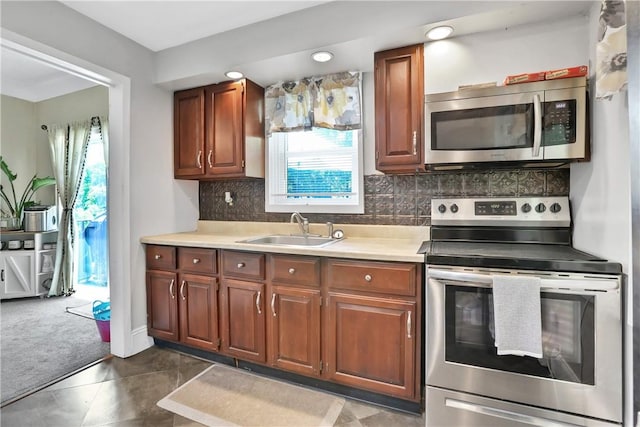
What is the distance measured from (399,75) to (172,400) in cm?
249

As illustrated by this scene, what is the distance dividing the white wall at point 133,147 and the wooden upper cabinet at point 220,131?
5.7 inches

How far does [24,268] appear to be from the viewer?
3820 millimetres

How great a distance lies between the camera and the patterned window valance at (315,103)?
234cm

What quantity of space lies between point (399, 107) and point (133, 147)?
6.80 ft

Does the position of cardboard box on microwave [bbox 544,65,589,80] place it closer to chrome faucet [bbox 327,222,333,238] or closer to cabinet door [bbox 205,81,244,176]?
chrome faucet [bbox 327,222,333,238]

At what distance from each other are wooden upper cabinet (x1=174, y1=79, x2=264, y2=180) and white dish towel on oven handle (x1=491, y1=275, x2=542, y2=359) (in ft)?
6.58

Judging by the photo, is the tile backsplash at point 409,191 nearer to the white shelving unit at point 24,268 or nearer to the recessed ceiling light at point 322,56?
the recessed ceiling light at point 322,56

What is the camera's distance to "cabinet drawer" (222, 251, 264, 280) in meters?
2.04

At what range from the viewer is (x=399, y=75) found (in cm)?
196

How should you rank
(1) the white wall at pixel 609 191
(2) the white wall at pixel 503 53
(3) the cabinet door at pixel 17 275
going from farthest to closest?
1. (3) the cabinet door at pixel 17 275
2. (2) the white wall at pixel 503 53
3. (1) the white wall at pixel 609 191

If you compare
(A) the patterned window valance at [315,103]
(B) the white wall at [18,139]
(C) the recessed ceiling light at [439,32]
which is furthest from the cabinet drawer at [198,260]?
(B) the white wall at [18,139]

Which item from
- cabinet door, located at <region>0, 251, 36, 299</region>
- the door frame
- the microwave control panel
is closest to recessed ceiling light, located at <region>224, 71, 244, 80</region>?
the door frame

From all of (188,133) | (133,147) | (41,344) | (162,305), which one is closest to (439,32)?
(188,133)

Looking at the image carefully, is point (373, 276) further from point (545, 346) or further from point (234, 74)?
point (234, 74)
